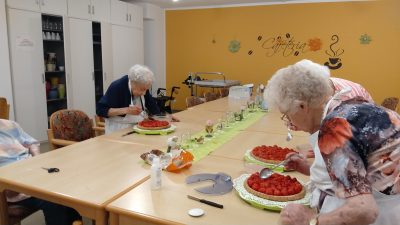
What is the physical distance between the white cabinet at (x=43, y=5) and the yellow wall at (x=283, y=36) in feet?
9.58

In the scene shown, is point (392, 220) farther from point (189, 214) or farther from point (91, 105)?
point (91, 105)

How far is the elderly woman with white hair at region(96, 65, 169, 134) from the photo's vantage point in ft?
9.41

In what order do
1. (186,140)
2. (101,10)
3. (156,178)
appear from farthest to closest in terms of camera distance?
(101,10) → (186,140) → (156,178)

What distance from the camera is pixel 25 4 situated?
174 inches

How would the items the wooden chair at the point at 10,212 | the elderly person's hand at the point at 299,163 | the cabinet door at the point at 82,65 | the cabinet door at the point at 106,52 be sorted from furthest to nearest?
the cabinet door at the point at 106,52
the cabinet door at the point at 82,65
the wooden chair at the point at 10,212
the elderly person's hand at the point at 299,163

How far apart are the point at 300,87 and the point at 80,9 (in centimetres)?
492

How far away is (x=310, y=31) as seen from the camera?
625cm

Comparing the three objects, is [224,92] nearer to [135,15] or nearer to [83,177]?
[135,15]

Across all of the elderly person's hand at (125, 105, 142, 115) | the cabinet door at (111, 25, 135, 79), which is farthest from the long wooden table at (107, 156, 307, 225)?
the cabinet door at (111, 25, 135, 79)

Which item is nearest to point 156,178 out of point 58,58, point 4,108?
point 4,108

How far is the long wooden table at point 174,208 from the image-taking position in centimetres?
129

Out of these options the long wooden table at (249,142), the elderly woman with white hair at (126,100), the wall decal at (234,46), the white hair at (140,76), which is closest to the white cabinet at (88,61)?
the wall decal at (234,46)

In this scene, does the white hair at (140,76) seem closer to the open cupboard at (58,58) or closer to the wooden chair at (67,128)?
the wooden chair at (67,128)

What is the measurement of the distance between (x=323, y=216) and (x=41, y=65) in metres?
4.73
